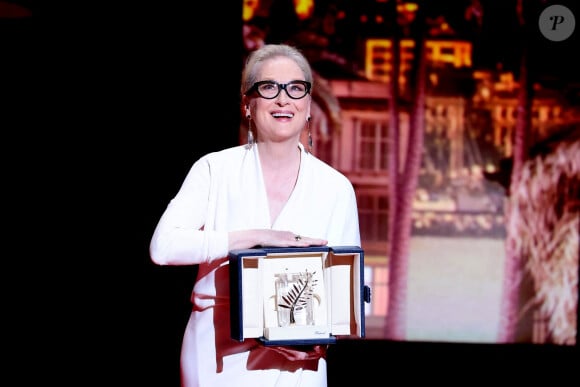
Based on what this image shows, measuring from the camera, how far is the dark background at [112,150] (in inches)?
160

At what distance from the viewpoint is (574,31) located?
435cm

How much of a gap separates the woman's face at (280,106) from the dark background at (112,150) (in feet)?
7.04

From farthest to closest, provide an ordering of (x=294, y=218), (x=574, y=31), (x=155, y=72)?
(x=574, y=31) < (x=155, y=72) < (x=294, y=218)

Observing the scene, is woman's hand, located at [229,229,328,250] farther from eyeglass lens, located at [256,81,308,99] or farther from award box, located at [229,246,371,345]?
eyeglass lens, located at [256,81,308,99]

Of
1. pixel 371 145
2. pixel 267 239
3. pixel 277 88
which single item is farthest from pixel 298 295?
pixel 371 145

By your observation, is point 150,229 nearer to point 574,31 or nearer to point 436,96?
point 436,96

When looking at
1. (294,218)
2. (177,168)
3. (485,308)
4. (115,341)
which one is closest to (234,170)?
(294,218)

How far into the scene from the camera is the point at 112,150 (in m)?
4.11

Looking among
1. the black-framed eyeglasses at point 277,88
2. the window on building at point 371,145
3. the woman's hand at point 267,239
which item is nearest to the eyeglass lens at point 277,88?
the black-framed eyeglasses at point 277,88

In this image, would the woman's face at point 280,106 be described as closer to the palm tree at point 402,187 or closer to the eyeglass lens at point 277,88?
the eyeglass lens at point 277,88

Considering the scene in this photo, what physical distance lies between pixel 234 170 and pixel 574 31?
2.95 meters

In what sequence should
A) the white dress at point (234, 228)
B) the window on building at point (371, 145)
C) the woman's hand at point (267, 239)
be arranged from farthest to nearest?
the window on building at point (371, 145) < the white dress at point (234, 228) < the woman's hand at point (267, 239)

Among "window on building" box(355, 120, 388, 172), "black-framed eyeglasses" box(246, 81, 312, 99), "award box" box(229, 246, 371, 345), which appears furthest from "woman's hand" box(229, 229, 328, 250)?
"window on building" box(355, 120, 388, 172)

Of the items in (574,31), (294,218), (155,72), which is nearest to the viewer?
(294,218)
